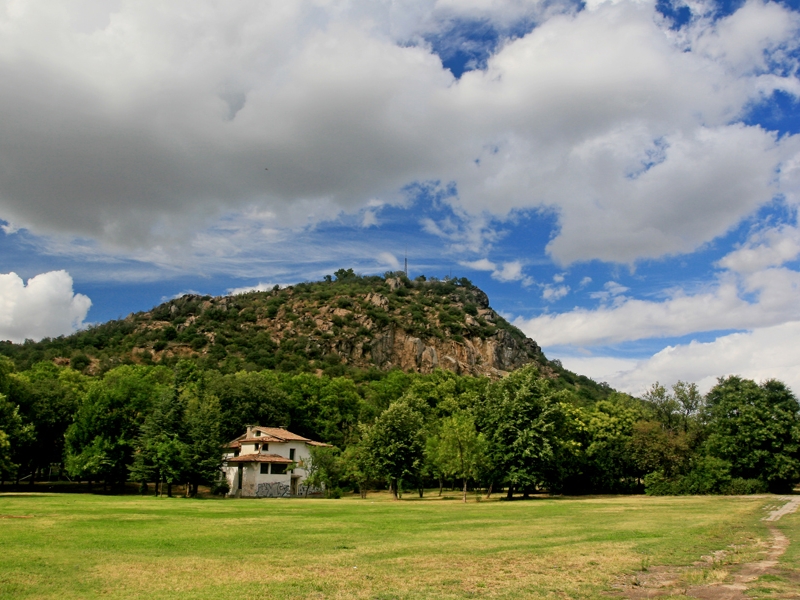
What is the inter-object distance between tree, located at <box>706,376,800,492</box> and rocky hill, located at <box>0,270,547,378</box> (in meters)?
84.7

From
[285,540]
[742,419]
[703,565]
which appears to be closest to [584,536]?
[703,565]

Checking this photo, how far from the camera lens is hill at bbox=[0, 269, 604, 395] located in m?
127

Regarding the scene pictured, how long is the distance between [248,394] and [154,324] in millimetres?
85702

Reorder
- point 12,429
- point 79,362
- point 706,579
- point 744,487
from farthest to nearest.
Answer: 1. point 79,362
2. point 744,487
3. point 12,429
4. point 706,579

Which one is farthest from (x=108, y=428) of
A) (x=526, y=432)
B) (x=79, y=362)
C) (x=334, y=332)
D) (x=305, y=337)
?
(x=334, y=332)

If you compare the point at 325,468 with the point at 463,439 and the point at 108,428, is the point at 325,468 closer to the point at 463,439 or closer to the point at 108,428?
the point at 463,439

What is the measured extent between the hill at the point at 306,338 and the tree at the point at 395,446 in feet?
199

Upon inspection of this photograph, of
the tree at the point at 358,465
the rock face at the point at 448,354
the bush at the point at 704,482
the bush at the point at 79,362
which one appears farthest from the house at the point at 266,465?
the rock face at the point at 448,354

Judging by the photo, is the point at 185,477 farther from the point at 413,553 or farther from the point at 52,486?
the point at 413,553

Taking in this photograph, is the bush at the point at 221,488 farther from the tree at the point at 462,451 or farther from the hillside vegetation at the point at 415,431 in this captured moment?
the tree at the point at 462,451

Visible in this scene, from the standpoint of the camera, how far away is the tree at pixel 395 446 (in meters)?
56.8

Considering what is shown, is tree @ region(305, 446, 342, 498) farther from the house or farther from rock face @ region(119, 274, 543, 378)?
rock face @ region(119, 274, 543, 378)

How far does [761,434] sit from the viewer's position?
59094 mm

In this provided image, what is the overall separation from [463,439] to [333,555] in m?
38.7
